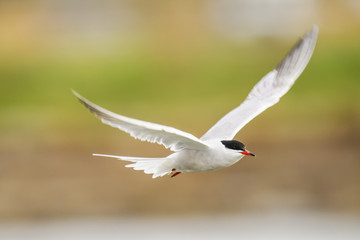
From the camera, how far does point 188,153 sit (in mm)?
8102

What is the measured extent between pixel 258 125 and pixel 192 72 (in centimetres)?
205

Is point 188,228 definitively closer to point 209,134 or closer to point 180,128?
point 180,128

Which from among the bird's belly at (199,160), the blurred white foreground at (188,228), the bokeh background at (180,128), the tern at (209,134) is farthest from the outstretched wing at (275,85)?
the blurred white foreground at (188,228)

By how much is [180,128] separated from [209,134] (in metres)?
7.24

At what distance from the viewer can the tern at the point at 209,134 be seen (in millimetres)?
7629

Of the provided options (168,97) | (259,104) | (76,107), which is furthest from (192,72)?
(259,104)

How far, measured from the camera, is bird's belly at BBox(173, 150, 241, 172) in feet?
26.4

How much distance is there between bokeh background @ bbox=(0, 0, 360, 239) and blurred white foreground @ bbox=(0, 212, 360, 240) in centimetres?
3

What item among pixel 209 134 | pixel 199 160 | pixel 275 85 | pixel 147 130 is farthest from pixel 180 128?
pixel 147 130

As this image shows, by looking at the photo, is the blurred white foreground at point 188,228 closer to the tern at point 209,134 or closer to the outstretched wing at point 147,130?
the tern at point 209,134

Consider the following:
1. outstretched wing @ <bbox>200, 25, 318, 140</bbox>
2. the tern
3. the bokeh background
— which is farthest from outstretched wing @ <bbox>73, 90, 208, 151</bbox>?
the bokeh background

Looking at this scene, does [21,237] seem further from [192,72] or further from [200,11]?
[200,11]

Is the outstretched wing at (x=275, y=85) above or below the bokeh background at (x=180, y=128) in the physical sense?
below

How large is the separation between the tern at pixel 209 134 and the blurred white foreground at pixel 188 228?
7.24m
